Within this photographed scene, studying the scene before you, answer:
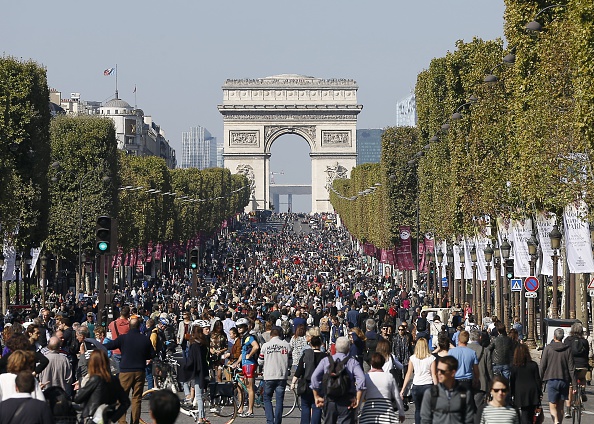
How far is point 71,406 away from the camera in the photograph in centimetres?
1700

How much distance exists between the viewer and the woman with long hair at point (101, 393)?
1752 centimetres

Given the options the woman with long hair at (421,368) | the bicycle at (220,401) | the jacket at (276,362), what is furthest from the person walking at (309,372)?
the bicycle at (220,401)

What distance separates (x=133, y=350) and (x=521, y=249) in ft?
73.9

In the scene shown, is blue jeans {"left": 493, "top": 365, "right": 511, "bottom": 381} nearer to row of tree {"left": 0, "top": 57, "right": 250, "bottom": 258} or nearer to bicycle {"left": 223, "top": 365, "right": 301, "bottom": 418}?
bicycle {"left": 223, "top": 365, "right": 301, "bottom": 418}

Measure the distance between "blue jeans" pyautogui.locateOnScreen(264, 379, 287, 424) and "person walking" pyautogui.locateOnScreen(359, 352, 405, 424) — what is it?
5330mm

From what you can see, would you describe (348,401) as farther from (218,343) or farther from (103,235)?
(218,343)

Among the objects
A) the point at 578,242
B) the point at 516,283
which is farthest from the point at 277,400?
the point at 516,283

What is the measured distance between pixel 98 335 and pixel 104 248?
5.40ft

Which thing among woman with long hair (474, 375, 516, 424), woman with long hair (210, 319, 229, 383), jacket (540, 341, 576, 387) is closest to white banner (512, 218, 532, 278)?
woman with long hair (210, 319, 229, 383)

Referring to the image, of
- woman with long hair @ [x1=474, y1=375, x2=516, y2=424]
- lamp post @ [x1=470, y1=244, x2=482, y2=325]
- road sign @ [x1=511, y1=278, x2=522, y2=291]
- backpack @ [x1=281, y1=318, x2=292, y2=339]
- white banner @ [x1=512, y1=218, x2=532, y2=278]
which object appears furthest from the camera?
lamp post @ [x1=470, y1=244, x2=482, y2=325]

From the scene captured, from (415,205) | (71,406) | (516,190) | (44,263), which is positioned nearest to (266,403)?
(71,406)

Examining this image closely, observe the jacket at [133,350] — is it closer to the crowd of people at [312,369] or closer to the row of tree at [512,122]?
the crowd of people at [312,369]

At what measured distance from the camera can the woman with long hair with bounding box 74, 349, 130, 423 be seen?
17.5 metres

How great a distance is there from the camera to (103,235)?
94.4 feet
